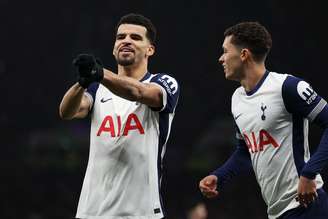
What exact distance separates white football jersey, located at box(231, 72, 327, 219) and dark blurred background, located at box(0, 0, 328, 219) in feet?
16.2

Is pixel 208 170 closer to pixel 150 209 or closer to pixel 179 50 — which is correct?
pixel 179 50

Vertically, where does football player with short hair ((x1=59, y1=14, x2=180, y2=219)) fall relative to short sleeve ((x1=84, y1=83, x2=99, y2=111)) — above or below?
below

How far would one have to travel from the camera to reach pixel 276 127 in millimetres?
3451

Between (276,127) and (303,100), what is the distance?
0.22 meters

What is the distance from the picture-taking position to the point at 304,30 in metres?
8.80

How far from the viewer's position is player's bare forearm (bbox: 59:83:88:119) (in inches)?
135

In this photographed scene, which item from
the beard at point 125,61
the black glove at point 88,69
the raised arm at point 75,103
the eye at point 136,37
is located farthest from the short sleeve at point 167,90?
the black glove at point 88,69

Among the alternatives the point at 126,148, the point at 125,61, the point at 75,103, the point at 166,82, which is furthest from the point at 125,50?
the point at 126,148

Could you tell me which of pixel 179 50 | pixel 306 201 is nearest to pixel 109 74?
pixel 306 201

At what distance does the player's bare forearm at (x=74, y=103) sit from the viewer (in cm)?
342

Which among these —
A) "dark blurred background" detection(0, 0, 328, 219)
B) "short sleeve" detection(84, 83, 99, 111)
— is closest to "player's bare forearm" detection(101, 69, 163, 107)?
"short sleeve" detection(84, 83, 99, 111)

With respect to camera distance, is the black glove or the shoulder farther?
the shoulder

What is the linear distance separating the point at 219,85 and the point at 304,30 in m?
1.37

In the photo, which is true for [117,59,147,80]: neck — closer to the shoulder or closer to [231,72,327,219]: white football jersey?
the shoulder
